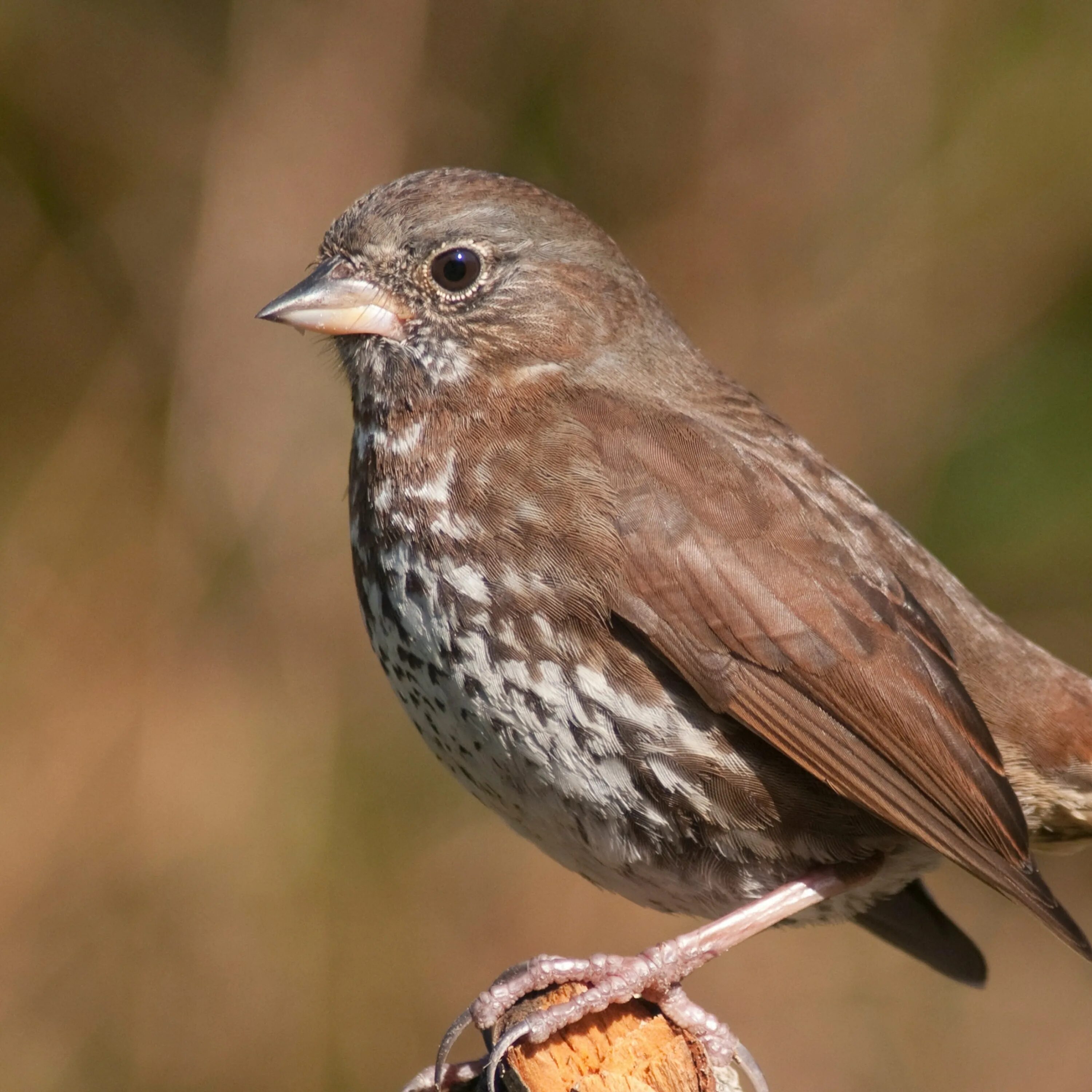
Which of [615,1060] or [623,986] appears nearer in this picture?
[615,1060]

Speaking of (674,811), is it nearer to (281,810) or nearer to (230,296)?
(281,810)

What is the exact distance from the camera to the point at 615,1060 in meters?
3.13

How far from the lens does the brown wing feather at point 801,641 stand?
11.4ft

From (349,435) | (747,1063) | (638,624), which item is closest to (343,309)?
(638,624)

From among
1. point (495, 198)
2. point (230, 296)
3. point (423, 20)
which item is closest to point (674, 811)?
point (495, 198)

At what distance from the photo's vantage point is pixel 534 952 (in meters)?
6.31

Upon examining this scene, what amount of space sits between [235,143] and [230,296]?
0.60 meters

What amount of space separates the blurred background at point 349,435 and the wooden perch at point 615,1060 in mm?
2981

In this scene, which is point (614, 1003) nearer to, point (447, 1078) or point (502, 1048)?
point (502, 1048)

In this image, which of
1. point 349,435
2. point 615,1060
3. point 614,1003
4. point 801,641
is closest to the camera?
point 615,1060

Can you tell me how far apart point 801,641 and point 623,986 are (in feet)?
2.84

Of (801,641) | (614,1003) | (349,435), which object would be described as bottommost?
(614,1003)

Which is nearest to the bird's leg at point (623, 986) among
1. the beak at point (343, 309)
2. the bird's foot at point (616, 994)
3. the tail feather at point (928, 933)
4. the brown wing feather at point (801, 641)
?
the bird's foot at point (616, 994)

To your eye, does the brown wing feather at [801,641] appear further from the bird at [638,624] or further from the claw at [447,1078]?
the claw at [447,1078]
